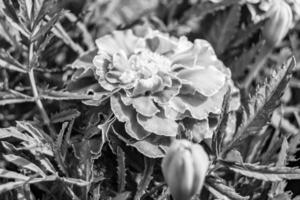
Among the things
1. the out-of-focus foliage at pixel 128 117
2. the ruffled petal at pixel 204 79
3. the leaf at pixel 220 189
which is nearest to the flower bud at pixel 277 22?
the out-of-focus foliage at pixel 128 117

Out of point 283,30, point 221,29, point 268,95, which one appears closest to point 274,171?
point 268,95

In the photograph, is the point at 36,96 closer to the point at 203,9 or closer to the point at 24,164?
the point at 24,164

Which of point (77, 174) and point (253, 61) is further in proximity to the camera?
point (253, 61)

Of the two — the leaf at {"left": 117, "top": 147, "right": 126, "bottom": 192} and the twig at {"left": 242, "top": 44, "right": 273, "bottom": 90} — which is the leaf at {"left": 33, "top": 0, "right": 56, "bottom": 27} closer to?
the leaf at {"left": 117, "top": 147, "right": 126, "bottom": 192}

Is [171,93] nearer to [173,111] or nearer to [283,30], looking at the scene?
[173,111]

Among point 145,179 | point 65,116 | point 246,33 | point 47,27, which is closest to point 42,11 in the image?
point 47,27
